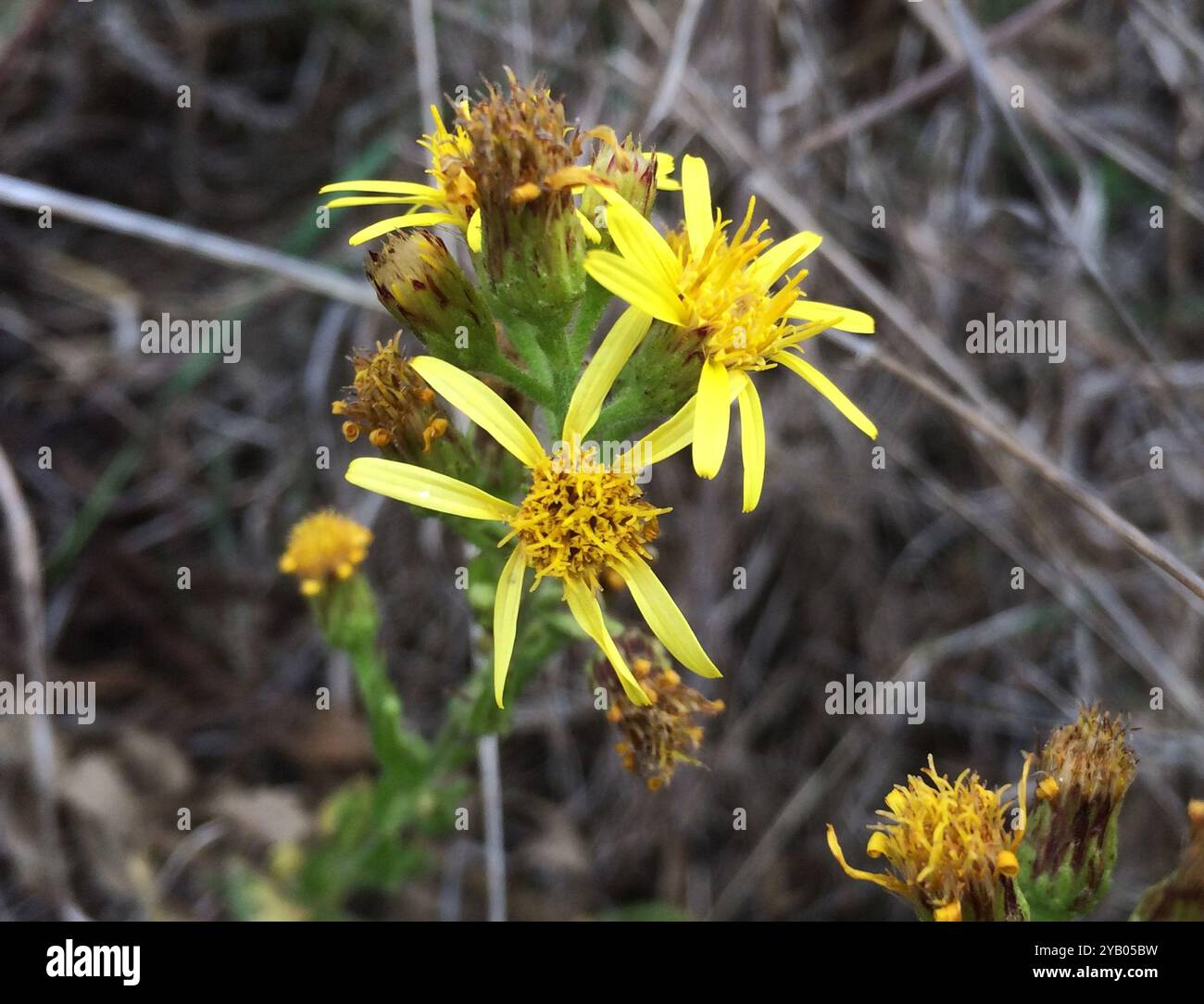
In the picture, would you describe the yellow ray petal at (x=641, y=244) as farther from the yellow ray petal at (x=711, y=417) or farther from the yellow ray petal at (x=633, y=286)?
the yellow ray petal at (x=711, y=417)

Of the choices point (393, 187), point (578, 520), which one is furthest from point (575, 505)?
point (393, 187)

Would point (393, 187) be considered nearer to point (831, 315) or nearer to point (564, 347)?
point (564, 347)

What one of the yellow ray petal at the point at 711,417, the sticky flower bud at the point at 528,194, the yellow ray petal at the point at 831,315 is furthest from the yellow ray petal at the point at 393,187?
the yellow ray petal at the point at 831,315

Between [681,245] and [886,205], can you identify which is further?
[886,205]

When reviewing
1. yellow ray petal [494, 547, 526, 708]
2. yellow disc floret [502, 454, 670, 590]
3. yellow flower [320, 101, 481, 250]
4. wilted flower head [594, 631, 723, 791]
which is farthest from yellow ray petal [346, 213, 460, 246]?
wilted flower head [594, 631, 723, 791]

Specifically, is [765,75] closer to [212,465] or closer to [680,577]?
[680,577]

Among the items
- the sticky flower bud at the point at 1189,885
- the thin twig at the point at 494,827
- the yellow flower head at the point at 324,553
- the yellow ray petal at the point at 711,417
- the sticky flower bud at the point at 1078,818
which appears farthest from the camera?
the thin twig at the point at 494,827

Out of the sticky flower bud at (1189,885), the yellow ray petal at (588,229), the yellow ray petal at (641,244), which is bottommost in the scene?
the sticky flower bud at (1189,885)
